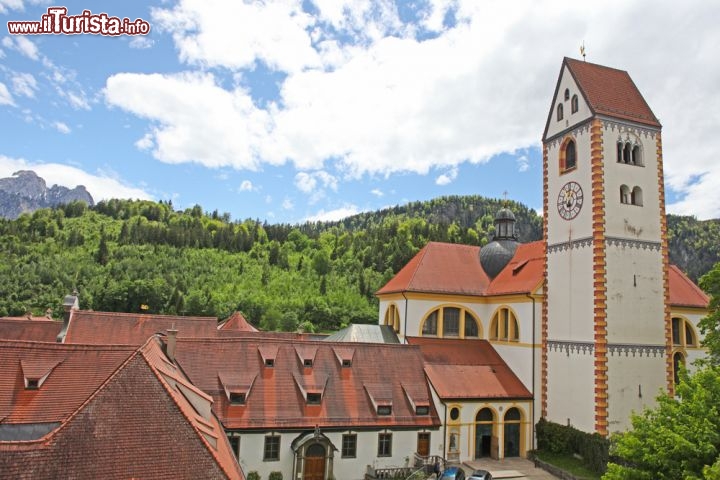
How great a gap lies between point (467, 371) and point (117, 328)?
24.9 meters

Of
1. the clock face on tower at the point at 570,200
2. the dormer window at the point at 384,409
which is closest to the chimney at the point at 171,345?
the dormer window at the point at 384,409

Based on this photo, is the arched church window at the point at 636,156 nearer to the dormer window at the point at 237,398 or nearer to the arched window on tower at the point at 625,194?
the arched window on tower at the point at 625,194

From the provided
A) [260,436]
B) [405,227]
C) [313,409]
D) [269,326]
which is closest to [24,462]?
[260,436]

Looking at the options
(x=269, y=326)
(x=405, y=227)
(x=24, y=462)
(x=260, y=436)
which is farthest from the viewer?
(x=405, y=227)

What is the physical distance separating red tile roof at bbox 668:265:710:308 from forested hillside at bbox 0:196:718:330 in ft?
107

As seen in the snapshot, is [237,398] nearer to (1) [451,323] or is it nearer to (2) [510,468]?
(2) [510,468]

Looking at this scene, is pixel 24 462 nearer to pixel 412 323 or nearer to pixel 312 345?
pixel 312 345

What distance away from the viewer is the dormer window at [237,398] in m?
22.8

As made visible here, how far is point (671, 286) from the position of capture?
31469mm

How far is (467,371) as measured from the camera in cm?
2891

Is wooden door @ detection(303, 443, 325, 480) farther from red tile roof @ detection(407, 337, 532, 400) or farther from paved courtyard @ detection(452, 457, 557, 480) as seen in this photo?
paved courtyard @ detection(452, 457, 557, 480)

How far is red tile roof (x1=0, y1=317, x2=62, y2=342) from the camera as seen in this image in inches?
1506

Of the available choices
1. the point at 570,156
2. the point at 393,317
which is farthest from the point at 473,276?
the point at 570,156

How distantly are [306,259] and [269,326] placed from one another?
46.2 metres
